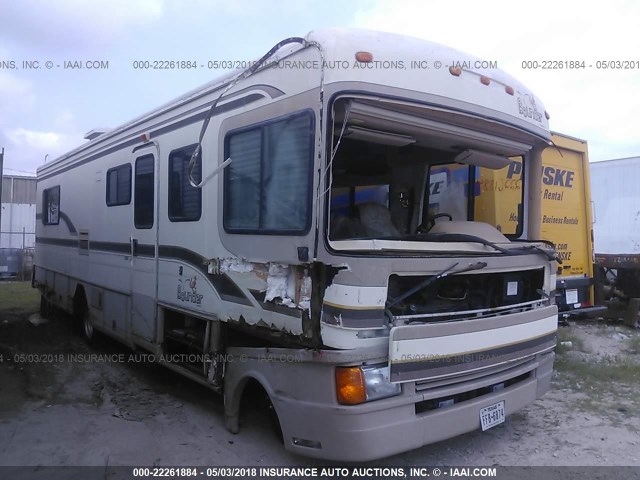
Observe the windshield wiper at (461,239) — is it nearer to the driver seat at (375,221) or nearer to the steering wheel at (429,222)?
the driver seat at (375,221)

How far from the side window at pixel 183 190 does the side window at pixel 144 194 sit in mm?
554

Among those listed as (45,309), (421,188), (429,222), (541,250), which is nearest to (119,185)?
(421,188)

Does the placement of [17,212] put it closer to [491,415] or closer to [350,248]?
[350,248]

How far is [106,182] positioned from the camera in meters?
7.05

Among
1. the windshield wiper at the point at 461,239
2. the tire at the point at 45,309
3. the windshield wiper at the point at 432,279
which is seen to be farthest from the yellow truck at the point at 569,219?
the tire at the point at 45,309

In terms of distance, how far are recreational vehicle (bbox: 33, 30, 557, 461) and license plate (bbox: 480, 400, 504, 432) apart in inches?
0.7

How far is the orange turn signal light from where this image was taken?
11.0 ft

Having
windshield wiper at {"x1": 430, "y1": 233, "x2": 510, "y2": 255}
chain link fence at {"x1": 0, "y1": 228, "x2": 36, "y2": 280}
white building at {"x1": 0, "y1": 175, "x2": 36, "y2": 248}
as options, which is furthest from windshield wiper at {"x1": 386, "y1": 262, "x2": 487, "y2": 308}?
white building at {"x1": 0, "y1": 175, "x2": 36, "y2": 248}

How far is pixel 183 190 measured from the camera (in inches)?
201

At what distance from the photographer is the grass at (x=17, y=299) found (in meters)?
11.9

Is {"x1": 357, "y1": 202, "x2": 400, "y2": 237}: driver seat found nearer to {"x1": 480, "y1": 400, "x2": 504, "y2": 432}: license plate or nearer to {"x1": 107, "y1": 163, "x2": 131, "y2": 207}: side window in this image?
{"x1": 480, "y1": 400, "x2": 504, "y2": 432}: license plate

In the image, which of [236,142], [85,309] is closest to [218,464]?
[236,142]

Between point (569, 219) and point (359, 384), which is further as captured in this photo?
point (569, 219)

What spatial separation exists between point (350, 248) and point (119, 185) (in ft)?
13.8
